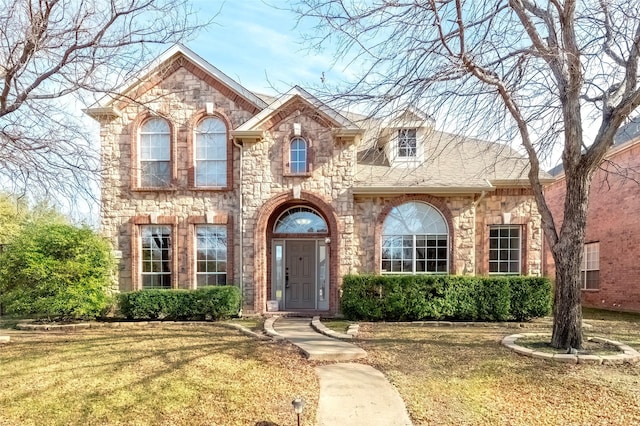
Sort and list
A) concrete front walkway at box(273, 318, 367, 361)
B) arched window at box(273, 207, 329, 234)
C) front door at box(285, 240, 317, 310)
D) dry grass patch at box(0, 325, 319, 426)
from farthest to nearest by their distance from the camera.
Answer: front door at box(285, 240, 317, 310)
arched window at box(273, 207, 329, 234)
concrete front walkway at box(273, 318, 367, 361)
dry grass patch at box(0, 325, 319, 426)

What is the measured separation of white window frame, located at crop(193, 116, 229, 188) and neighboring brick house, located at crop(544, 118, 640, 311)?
10.9 m

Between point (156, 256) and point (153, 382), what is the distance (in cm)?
738

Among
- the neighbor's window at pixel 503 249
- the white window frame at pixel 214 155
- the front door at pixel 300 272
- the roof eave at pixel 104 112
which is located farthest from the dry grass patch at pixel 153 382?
the neighbor's window at pixel 503 249

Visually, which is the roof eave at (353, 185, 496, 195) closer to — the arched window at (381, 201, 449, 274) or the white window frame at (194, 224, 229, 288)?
the arched window at (381, 201, 449, 274)

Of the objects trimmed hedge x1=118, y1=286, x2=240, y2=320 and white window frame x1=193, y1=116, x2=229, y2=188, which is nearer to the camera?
trimmed hedge x1=118, y1=286, x2=240, y2=320

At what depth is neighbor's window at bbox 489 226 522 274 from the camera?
1277 centimetres

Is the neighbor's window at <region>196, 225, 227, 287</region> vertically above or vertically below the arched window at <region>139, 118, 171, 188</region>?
below

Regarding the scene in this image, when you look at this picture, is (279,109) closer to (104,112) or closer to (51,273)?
(104,112)

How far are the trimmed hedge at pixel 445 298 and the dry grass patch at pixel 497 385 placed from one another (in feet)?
8.90

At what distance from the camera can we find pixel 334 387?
18.4 ft

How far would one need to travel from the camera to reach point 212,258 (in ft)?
40.9

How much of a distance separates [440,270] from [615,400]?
742cm

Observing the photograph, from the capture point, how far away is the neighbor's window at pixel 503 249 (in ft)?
41.9

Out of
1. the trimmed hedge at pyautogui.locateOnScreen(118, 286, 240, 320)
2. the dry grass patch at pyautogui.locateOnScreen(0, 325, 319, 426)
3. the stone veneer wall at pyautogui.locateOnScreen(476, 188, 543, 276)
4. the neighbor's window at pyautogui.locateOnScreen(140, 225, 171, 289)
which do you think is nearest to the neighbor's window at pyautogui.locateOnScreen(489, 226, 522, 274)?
the stone veneer wall at pyautogui.locateOnScreen(476, 188, 543, 276)
